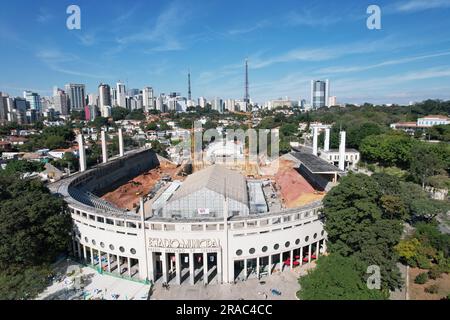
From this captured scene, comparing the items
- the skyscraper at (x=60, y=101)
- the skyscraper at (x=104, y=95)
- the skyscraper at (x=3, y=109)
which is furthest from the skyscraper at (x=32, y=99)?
A: the skyscraper at (x=104, y=95)

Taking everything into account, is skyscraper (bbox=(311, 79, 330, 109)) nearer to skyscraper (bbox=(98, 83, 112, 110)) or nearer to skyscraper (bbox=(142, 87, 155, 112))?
skyscraper (bbox=(142, 87, 155, 112))

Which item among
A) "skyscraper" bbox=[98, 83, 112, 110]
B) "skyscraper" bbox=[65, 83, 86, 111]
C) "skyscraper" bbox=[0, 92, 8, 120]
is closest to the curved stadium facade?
"skyscraper" bbox=[0, 92, 8, 120]

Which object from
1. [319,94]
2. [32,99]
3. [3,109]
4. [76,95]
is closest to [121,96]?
[76,95]

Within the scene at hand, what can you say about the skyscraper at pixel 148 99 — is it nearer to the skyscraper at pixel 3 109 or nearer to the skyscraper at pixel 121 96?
the skyscraper at pixel 121 96

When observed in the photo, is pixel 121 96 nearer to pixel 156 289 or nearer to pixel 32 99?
pixel 32 99

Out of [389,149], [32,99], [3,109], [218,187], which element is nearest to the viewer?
[218,187]

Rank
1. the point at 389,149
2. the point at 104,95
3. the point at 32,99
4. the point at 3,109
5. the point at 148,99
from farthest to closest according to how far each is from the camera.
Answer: the point at 148,99 → the point at 32,99 → the point at 104,95 → the point at 3,109 → the point at 389,149
